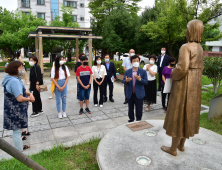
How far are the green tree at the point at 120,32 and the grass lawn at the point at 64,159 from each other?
16902 millimetres

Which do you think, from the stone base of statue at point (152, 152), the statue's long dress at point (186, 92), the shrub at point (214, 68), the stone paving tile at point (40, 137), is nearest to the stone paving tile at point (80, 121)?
the stone paving tile at point (40, 137)

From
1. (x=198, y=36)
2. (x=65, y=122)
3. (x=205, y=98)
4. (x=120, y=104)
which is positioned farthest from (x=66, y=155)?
(x=205, y=98)

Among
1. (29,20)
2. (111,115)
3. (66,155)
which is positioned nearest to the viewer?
(66,155)

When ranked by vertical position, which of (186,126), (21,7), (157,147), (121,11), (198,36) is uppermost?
(21,7)

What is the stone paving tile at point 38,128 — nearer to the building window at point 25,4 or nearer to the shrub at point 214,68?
the shrub at point 214,68

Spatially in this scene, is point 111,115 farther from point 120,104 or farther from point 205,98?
point 205,98

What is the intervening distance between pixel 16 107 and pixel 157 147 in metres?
2.77

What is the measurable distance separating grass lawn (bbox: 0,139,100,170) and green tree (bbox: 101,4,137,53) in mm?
16902

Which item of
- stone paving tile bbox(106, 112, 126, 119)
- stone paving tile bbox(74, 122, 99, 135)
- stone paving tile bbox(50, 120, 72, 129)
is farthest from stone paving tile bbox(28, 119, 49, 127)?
stone paving tile bbox(106, 112, 126, 119)

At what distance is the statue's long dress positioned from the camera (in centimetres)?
272

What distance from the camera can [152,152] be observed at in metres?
3.33

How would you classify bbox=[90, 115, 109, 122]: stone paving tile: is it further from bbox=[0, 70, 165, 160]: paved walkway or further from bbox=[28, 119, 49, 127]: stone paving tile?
bbox=[28, 119, 49, 127]: stone paving tile

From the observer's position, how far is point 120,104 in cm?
711

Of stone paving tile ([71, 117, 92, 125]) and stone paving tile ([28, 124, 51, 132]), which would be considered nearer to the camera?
stone paving tile ([28, 124, 51, 132])
